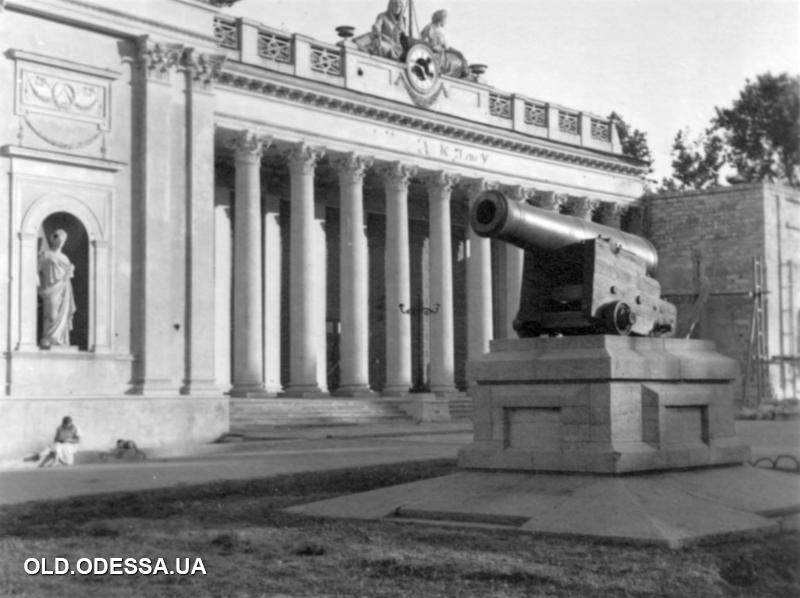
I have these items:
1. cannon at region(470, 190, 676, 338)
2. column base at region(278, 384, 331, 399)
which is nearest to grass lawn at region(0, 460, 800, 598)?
cannon at region(470, 190, 676, 338)

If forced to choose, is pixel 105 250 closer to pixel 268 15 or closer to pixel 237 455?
pixel 237 455

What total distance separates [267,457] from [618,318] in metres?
10.6

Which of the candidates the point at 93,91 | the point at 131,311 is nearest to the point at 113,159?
the point at 93,91

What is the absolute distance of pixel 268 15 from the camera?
37.5 m

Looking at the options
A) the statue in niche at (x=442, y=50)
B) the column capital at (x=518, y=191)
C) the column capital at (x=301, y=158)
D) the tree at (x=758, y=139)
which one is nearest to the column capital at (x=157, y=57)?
the column capital at (x=301, y=158)

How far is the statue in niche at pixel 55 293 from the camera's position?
84.3 ft

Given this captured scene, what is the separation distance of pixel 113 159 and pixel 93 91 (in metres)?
1.70

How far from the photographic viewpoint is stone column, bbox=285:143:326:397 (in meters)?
34.8

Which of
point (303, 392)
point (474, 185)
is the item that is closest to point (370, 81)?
point (474, 185)

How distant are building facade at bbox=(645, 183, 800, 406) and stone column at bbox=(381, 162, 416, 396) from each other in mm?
15065

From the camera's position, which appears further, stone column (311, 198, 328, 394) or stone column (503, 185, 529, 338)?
stone column (503, 185, 529, 338)

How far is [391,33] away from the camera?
1577 inches

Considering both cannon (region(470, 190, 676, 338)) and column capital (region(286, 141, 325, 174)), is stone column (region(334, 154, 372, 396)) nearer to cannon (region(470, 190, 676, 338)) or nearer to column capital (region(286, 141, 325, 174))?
column capital (region(286, 141, 325, 174))

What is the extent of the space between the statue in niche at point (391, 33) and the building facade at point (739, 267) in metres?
15.7
